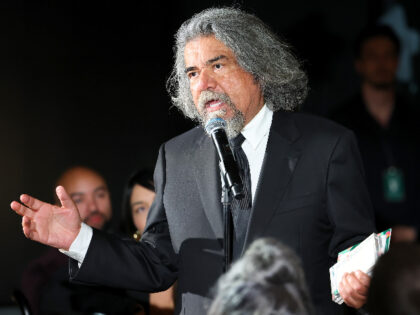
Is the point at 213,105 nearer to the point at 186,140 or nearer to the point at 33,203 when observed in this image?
the point at 186,140

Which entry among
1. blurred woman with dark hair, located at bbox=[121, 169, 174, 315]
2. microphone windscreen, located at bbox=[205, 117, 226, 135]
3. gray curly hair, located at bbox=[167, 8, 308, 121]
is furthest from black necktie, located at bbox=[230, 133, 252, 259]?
blurred woman with dark hair, located at bbox=[121, 169, 174, 315]

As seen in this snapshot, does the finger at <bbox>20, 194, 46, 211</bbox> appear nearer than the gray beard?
Yes

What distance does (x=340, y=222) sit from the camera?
1.99 m

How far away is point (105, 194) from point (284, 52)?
2.38 m

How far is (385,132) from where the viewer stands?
→ 4082mm

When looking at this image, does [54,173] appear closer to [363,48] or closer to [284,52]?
[363,48]

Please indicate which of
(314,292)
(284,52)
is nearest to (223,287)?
(314,292)

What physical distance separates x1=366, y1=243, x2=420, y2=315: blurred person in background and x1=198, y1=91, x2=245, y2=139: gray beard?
3.52 feet

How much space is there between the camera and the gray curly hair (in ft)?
7.26

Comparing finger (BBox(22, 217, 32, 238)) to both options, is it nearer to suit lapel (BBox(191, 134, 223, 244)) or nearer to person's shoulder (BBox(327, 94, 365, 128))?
suit lapel (BBox(191, 134, 223, 244))

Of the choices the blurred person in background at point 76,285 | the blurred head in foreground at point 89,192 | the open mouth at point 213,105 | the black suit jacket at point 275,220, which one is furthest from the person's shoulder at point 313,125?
the blurred head in foreground at point 89,192

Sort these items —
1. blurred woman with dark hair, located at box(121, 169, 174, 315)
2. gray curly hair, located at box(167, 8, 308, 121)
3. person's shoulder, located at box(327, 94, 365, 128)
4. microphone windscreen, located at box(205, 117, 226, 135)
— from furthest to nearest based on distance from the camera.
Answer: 1. person's shoulder, located at box(327, 94, 365, 128)
2. blurred woman with dark hair, located at box(121, 169, 174, 315)
3. gray curly hair, located at box(167, 8, 308, 121)
4. microphone windscreen, located at box(205, 117, 226, 135)

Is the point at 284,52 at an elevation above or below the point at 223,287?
above

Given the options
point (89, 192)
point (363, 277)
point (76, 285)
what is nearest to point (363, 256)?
point (363, 277)
